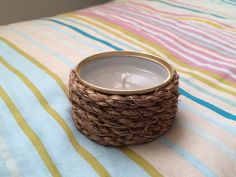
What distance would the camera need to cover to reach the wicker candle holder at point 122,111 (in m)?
0.40

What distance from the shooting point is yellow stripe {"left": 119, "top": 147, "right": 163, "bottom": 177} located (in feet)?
1.36

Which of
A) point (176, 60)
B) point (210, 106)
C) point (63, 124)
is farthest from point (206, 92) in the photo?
point (63, 124)

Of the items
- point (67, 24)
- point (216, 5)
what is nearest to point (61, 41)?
point (67, 24)

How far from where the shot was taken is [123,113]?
0.41 metres

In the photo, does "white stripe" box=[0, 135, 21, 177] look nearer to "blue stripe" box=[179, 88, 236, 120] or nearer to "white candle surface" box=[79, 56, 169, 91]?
"white candle surface" box=[79, 56, 169, 91]

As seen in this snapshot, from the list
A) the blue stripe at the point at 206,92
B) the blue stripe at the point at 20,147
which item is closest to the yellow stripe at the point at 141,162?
the blue stripe at the point at 20,147

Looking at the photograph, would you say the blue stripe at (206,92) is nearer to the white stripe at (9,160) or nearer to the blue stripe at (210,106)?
the blue stripe at (210,106)

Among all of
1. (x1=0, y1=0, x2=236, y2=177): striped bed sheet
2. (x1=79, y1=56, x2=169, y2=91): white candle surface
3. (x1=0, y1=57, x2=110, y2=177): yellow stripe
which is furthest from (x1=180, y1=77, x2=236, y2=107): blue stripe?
(x1=0, y1=57, x2=110, y2=177): yellow stripe

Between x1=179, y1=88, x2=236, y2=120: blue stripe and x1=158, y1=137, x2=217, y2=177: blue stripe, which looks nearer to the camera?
x1=158, y1=137, x2=217, y2=177: blue stripe

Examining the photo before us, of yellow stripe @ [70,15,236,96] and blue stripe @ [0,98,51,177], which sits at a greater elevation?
yellow stripe @ [70,15,236,96]

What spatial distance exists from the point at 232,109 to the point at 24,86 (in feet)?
1.22

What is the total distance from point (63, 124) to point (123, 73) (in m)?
0.13

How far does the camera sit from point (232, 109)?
542mm

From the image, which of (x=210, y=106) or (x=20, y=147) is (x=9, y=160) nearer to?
(x=20, y=147)
